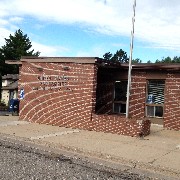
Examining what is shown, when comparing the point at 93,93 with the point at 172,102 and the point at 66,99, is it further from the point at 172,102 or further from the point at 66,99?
the point at 172,102

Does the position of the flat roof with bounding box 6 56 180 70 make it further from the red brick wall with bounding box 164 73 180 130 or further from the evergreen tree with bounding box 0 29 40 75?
the evergreen tree with bounding box 0 29 40 75

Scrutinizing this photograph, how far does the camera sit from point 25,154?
1025 centimetres

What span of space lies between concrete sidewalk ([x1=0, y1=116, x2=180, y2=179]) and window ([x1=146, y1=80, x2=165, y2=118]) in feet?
7.24

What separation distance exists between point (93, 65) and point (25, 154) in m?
7.72

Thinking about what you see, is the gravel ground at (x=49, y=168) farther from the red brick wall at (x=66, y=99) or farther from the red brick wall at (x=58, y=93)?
the red brick wall at (x=58, y=93)

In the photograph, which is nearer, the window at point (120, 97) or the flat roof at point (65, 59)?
the flat roof at point (65, 59)

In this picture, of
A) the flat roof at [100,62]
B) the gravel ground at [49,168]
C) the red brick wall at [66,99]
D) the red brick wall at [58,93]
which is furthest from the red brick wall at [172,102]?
the gravel ground at [49,168]

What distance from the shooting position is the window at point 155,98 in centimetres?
1898

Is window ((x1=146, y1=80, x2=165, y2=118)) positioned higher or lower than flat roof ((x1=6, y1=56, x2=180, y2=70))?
lower

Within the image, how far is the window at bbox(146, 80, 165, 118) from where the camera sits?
62.3 feet

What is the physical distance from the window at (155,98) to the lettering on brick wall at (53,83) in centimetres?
516

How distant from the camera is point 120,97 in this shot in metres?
20.8

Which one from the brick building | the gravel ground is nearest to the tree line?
the brick building

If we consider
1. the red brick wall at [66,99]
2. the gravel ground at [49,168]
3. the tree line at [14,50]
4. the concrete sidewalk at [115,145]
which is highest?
the tree line at [14,50]
